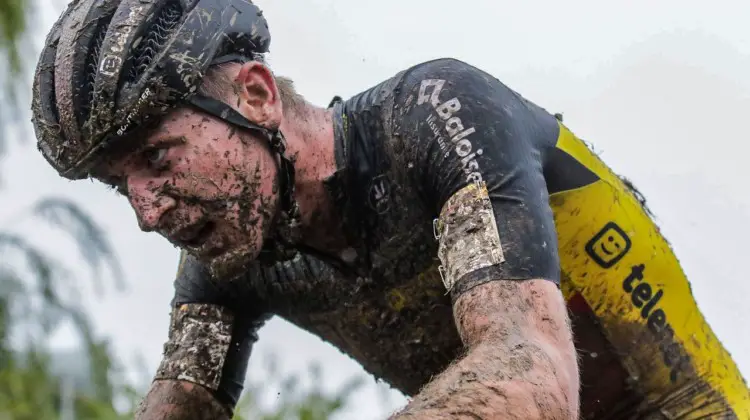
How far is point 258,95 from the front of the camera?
3.31 m

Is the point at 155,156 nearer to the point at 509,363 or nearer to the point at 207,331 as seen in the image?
the point at 207,331

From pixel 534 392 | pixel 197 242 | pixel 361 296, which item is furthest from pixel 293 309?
pixel 534 392

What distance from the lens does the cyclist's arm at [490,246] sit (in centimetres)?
248

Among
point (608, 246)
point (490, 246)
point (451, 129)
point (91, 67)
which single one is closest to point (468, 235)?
point (490, 246)

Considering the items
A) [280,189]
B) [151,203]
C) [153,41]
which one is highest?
[153,41]

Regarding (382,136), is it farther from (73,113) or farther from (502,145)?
(73,113)

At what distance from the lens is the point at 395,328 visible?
11.7 feet

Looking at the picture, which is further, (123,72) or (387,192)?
(387,192)

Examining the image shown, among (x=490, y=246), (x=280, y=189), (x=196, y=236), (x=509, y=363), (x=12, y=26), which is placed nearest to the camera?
(x=509, y=363)

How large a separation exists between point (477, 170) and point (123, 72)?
3.40 feet

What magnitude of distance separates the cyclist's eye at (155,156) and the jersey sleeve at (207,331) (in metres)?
0.83

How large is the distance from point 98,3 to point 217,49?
1.27ft

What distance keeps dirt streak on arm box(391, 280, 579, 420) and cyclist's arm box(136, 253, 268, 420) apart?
1.37m

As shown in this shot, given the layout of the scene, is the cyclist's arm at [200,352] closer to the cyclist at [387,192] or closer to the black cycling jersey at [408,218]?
the black cycling jersey at [408,218]
